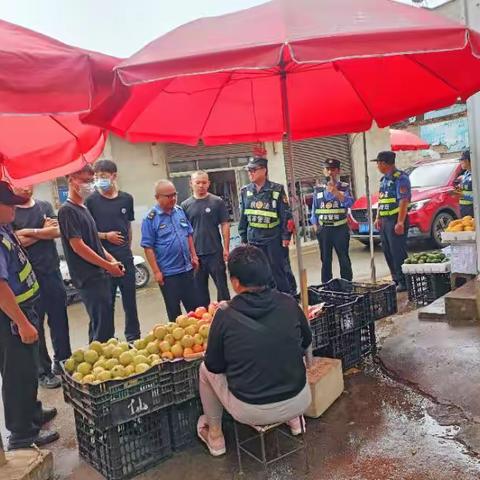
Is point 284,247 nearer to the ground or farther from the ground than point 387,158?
nearer to the ground

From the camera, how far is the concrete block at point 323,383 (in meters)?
3.65

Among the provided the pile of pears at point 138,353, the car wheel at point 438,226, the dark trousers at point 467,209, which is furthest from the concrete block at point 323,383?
the car wheel at point 438,226

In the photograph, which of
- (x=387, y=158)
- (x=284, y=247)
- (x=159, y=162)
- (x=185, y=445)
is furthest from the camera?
(x=159, y=162)

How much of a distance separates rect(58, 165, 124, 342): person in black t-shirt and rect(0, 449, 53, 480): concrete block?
1.51 metres

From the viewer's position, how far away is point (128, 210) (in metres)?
5.49

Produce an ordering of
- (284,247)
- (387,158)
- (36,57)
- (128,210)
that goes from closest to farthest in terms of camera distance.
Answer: (36,57)
(128,210)
(284,247)
(387,158)

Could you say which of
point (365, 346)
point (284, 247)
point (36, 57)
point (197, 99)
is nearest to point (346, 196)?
point (284, 247)

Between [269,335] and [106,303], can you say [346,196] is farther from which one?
[269,335]

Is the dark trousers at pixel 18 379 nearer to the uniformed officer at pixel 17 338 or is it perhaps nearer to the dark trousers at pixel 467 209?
the uniformed officer at pixel 17 338

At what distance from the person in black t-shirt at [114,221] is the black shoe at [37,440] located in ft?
5.76

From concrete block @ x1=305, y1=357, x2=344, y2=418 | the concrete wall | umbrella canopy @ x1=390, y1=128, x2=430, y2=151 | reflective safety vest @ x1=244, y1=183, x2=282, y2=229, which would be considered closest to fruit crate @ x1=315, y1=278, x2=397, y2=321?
concrete block @ x1=305, y1=357, x2=344, y2=418

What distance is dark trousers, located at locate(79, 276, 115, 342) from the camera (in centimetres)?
460

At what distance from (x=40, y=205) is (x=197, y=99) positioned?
1963 mm

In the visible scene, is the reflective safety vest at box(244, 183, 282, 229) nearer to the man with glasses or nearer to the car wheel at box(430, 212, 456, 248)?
the man with glasses
